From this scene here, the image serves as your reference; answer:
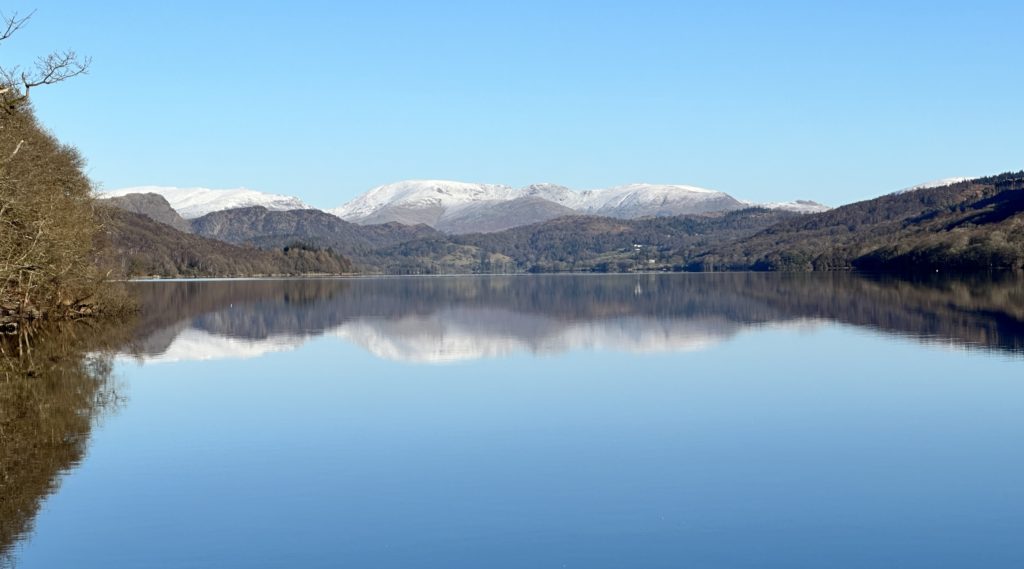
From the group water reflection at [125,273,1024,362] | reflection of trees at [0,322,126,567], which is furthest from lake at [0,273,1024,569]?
water reflection at [125,273,1024,362]

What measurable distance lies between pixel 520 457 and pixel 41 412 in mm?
14978

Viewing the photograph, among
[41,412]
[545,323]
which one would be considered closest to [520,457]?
[41,412]

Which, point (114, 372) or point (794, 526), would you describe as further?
point (114, 372)

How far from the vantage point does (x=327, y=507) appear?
724 inches

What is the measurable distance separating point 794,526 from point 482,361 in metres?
28.5

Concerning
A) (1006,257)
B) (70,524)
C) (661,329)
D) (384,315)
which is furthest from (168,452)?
(1006,257)

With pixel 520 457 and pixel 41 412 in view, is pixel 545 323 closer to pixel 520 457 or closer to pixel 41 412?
pixel 41 412

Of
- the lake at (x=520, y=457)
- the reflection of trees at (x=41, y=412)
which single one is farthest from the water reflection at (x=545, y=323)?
the reflection of trees at (x=41, y=412)

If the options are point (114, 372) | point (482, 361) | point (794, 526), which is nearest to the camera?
point (794, 526)

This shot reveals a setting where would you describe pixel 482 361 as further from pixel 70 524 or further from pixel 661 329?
pixel 70 524

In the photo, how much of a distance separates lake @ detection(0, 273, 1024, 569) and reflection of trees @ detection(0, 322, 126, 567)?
0.37ft

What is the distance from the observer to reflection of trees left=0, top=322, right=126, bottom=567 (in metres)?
18.8

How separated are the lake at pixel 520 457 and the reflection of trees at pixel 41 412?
0.37 feet

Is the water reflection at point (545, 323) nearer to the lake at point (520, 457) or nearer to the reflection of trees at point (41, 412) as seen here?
the lake at point (520, 457)
